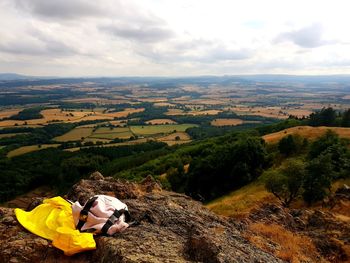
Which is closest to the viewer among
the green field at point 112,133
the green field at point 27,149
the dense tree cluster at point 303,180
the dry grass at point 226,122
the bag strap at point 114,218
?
the bag strap at point 114,218

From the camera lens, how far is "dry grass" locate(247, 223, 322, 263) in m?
17.2

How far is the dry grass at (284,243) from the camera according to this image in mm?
17211

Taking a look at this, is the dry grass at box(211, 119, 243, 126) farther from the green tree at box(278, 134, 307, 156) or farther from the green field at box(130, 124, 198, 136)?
the green tree at box(278, 134, 307, 156)

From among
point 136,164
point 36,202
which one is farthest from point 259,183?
point 136,164

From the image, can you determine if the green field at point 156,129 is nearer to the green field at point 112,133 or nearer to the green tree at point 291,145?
the green field at point 112,133

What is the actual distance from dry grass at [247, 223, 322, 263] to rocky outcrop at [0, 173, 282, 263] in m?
0.91

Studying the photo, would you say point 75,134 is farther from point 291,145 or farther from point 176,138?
point 291,145

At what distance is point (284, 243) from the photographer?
62.2ft

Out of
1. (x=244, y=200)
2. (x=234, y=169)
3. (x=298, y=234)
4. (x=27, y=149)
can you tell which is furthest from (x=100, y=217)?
(x=27, y=149)

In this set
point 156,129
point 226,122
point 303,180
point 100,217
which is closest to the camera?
point 100,217

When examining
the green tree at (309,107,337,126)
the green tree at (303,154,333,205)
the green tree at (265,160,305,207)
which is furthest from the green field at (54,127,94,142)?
the green tree at (303,154,333,205)

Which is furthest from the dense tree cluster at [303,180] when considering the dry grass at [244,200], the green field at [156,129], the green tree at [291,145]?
the green field at [156,129]

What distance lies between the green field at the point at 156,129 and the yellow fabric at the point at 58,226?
14137cm

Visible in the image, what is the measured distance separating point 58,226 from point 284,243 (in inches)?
460
